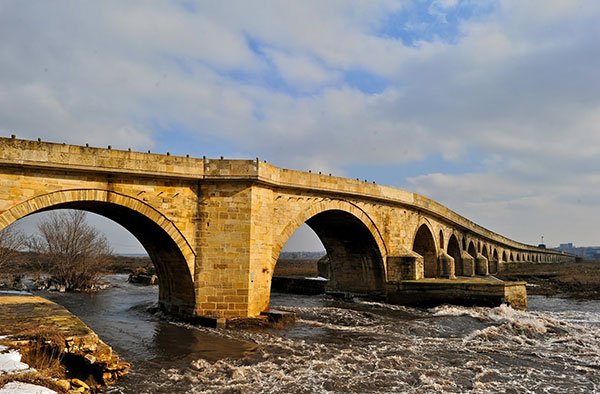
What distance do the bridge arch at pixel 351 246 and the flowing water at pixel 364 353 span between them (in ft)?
14.1

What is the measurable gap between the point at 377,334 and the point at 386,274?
882 cm

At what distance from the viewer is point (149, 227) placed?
15055 millimetres

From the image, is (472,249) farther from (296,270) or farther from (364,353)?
(364,353)

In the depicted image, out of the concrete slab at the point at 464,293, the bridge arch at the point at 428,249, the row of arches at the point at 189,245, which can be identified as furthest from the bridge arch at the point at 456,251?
the concrete slab at the point at 464,293

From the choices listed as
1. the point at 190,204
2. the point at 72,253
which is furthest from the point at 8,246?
the point at 190,204

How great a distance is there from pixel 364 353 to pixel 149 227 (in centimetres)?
804

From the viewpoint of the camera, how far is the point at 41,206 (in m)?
12.6

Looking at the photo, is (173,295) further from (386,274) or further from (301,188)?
(386,274)

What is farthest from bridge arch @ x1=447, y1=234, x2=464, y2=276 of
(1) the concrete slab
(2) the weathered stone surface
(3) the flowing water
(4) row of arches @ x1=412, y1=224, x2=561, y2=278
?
(2) the weathered stone surface

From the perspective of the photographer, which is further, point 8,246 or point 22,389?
point 8,246

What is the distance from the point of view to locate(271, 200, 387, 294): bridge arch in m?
21.0

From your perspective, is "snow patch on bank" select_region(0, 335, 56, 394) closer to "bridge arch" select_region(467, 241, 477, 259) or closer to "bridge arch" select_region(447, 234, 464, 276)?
"bridge arch" select_region(447, 234, 464, 276)

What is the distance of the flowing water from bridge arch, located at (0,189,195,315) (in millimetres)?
1052

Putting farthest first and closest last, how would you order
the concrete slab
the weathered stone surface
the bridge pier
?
1. the bridge pier
2. the concrete slab
3. the weathered stone surface
